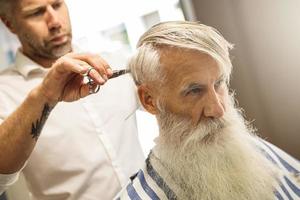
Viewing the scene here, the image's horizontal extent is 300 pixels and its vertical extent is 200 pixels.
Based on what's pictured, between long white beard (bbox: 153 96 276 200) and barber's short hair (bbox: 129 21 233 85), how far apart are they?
13cm

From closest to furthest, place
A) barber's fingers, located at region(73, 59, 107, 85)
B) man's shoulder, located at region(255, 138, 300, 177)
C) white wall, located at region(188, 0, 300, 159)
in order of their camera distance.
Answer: barber's fingers, located at region(73, 59, 107, 85)
man's shoulder, located at region(255, 138, 300, 177)
white wall, located at region(188, 0, 300, 159)

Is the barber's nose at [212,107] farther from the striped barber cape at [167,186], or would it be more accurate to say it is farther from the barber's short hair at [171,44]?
the striped barber cape at [167,186]

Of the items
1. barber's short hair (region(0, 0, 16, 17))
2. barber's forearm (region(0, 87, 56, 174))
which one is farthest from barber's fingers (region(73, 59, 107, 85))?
barber's short hair (region(0, 0, 16, 17))

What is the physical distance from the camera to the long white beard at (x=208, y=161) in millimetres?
995

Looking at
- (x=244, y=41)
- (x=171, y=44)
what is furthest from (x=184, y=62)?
(x=244, y=41)

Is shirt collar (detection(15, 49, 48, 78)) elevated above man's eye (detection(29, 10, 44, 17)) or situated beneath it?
situated beneath

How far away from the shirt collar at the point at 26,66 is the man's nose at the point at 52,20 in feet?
0.52

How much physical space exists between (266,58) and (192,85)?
812mm

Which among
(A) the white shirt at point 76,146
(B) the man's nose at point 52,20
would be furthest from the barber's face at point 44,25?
(A) the white shirt at point 76,146

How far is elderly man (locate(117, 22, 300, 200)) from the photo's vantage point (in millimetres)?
953

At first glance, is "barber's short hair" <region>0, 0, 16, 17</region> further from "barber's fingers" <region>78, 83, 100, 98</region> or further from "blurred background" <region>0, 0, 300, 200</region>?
"barber's fingers" <region>78, 83, 100, 98</region>

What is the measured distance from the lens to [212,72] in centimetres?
97

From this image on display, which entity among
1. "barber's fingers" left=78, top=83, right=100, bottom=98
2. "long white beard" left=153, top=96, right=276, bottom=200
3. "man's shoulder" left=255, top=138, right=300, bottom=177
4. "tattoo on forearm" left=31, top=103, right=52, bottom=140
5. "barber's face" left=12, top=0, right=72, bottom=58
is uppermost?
"barber's face" left=12, top=0, right=72, bottom=58

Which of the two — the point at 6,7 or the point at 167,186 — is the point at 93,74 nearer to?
the point at 167,186
